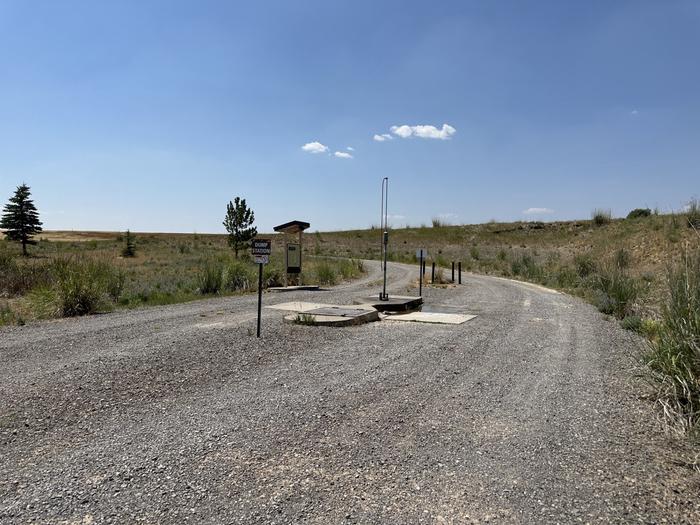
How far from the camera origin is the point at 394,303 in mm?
13328

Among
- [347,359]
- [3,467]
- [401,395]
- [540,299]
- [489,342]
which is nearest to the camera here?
[3,467]

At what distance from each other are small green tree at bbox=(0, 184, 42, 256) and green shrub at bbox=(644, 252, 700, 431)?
171ft

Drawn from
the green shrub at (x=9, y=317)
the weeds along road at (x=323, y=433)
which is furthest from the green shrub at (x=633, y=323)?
the green shrub at (x=9, y=317)

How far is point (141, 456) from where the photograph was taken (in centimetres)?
429

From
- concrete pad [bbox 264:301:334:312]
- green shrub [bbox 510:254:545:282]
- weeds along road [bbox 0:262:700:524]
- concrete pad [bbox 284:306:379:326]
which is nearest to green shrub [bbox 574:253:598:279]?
green shrub [bbox 510:254:545:282]

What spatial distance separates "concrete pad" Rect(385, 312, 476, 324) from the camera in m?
11.6

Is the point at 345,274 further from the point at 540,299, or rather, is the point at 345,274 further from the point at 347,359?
the point at 347,359

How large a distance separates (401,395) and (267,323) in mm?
5009

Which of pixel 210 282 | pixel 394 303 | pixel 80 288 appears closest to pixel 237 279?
pixel 210 282

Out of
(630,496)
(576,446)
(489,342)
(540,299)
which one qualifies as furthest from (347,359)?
(540,299)

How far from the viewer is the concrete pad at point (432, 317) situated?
11.6 metres

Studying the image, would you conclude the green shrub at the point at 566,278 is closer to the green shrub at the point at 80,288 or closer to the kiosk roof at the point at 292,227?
the kiosk roof at the point at 292,227

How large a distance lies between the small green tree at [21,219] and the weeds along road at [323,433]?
4611 cm

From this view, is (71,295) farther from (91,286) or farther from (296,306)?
(296,306)
